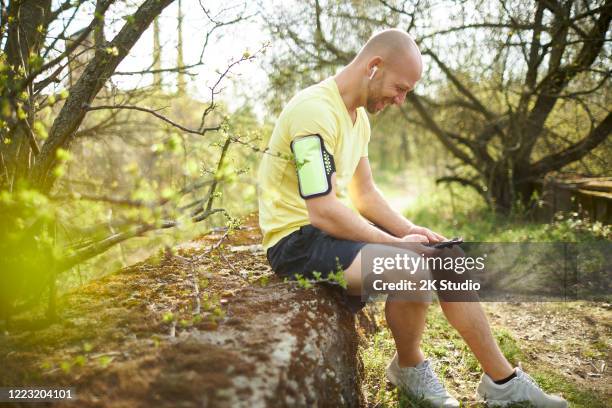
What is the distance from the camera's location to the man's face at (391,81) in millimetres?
2678

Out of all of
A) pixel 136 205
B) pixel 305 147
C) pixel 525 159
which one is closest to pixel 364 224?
pixel 305 147

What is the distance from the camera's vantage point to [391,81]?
2684 mm

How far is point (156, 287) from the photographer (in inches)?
103

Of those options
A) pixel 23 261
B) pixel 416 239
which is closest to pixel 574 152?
pixel 416 239

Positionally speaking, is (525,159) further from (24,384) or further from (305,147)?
(24,384)

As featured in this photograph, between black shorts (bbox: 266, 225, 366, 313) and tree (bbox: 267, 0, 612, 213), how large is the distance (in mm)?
3771

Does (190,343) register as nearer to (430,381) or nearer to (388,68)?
(430,381)

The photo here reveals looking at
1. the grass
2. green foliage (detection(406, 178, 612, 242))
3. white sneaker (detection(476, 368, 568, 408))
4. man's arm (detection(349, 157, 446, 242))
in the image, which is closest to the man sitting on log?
white sneaker (detection(476, 368, 568, 408))

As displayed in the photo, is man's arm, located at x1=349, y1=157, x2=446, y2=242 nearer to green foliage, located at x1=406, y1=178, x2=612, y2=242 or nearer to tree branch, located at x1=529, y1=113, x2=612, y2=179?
green foliage, located at x1=406, y1=178, x2=612, y2=242

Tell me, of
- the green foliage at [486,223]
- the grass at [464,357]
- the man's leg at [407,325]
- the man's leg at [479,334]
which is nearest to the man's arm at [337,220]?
the man's leg at [407,325]

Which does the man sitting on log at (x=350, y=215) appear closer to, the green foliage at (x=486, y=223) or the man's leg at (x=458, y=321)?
the man's leg at (x=458, y=321)

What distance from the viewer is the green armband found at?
2.38m

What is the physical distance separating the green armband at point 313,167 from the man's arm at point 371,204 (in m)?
0.79

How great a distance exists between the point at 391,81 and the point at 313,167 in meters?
0.71
